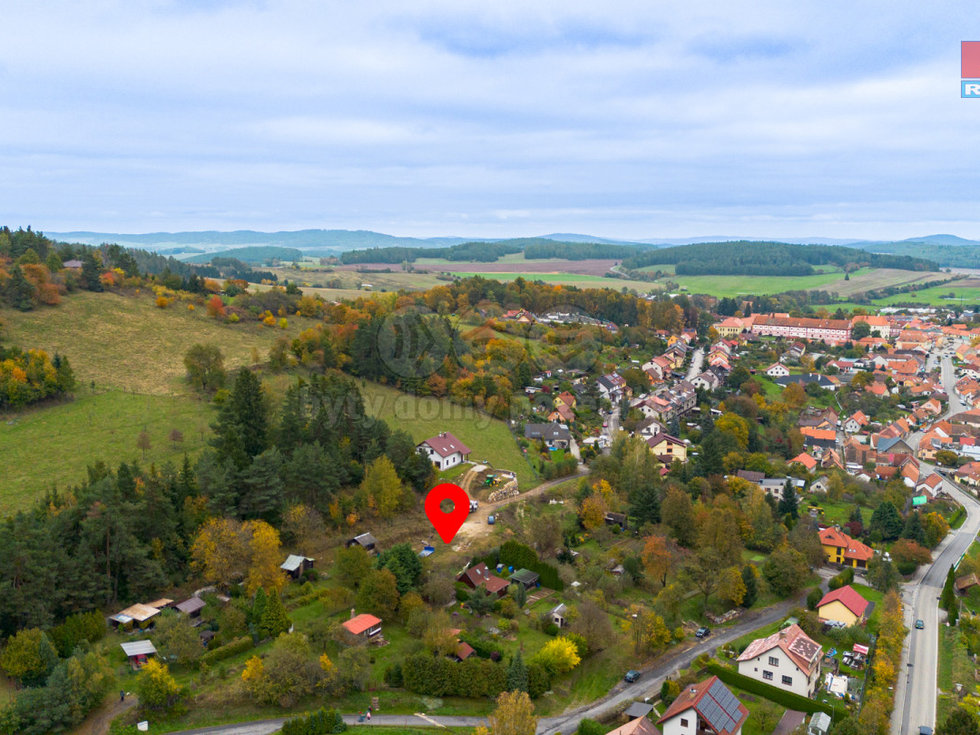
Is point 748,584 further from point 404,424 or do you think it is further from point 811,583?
point 404,424

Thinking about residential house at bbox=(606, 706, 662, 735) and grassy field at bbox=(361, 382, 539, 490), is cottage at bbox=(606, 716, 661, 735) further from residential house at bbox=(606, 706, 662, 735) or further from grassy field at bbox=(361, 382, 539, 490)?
grassy field at bbox=(361, 382, 539, 490)

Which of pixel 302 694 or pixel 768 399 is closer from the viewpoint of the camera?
pixel 302 694

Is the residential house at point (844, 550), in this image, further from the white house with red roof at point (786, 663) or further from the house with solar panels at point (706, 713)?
Result: the house with solar panels at point (706, 713)

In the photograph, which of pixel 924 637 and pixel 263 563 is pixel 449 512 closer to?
pixel 263 563

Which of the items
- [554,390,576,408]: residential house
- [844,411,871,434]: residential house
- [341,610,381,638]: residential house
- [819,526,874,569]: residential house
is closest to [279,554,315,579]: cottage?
[341,610,381,638]: residential house

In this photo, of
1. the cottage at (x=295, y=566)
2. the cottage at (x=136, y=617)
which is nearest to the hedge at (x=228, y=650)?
the cottage at (x=136, y=617)

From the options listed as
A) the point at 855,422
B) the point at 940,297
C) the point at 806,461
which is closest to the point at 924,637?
the point at 806,461

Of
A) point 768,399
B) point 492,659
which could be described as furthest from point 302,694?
point 768,399
